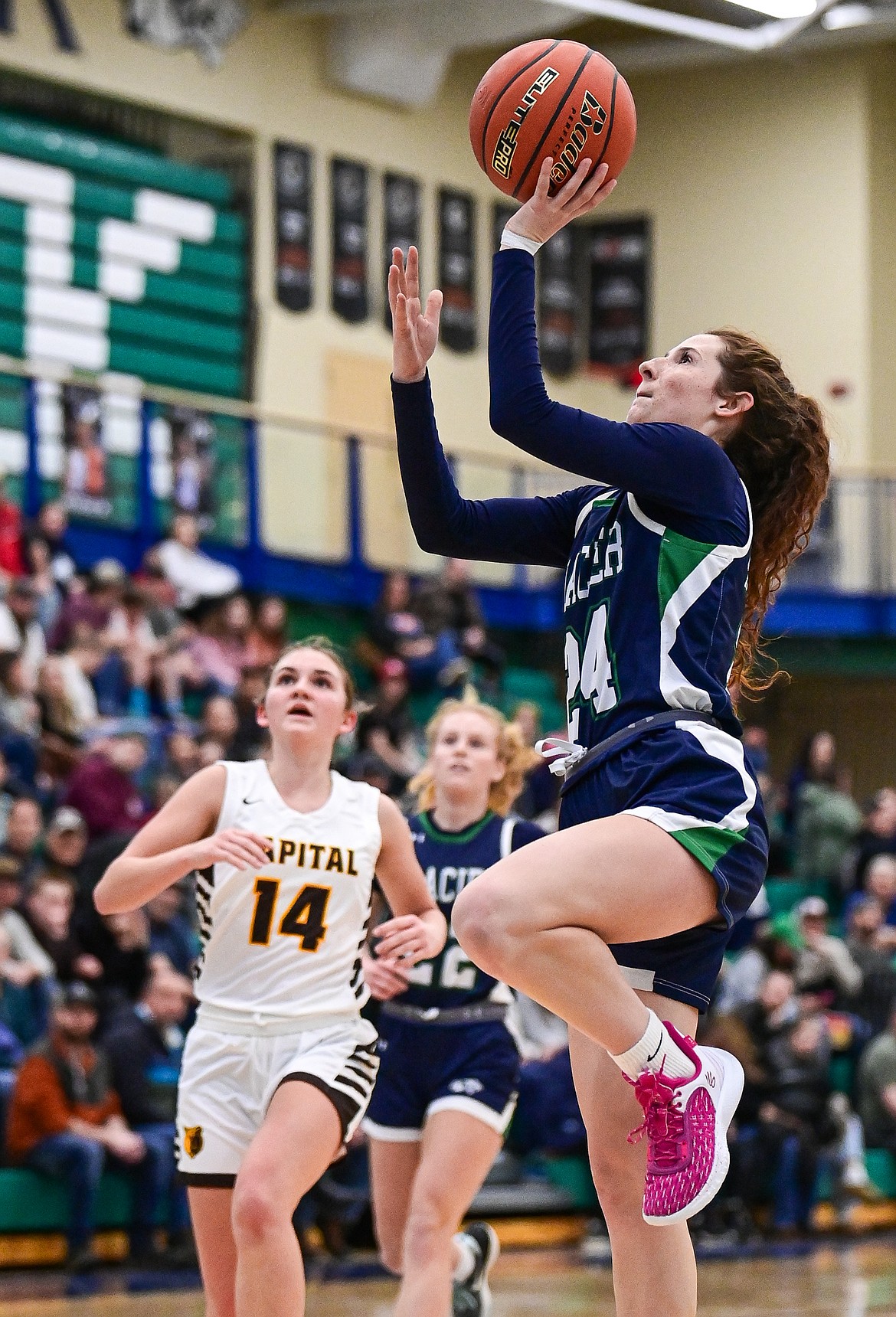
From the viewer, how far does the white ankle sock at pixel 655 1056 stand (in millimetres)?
3918

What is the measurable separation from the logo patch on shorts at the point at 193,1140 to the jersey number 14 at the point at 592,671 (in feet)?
5.71

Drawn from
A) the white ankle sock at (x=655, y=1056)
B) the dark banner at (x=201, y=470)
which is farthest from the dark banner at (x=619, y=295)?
the white ankle sock at (x=655, y=1056)

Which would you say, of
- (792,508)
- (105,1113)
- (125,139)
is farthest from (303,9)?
(792,508)

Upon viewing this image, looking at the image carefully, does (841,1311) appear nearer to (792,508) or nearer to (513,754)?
(513,754)

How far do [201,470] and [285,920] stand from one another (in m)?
10.6

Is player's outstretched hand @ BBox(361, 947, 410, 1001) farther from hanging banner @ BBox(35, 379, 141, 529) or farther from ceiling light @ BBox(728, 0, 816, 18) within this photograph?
ceiling light @ BBox(728, 0, 816, 18)

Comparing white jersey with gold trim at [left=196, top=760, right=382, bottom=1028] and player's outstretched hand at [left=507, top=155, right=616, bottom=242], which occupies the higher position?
player's outstretched hand at [left=507, top=155, right=616, bottom=242]

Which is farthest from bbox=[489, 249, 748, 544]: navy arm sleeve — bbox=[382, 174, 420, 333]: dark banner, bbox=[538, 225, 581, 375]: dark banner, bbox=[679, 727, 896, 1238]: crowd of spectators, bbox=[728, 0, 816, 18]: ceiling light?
bbox=[538, 225, 581, 375]: dark banner

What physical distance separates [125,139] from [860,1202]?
12025 millimetres

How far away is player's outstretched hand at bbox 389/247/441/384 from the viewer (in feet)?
14.1

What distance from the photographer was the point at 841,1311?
8344 mm

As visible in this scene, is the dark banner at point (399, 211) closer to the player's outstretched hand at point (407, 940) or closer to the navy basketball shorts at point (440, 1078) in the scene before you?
the navy basketball shorts at point (440, 1078)

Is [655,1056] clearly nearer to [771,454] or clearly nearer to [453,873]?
[771,454]

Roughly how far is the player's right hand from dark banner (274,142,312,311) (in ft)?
51.3
